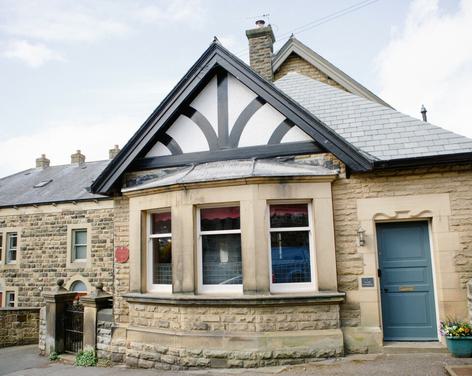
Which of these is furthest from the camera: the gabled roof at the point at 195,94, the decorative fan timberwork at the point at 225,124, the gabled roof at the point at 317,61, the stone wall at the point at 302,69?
the stone wall at the point at 302,69

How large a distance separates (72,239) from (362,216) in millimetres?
13508

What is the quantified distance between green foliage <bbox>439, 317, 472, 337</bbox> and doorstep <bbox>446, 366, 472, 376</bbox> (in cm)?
76

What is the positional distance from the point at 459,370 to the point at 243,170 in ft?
15.8

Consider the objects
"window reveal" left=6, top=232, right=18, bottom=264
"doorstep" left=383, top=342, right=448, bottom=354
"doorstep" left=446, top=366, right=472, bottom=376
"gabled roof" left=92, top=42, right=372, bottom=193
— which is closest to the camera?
"doorstep" left=446, top=366, right=472, bottom=376

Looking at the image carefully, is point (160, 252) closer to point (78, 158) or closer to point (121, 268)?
point (121, 268)

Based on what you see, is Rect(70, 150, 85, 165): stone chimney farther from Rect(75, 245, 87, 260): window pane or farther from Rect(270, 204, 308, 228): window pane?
Rect(270, 204, 308, 228): window pane

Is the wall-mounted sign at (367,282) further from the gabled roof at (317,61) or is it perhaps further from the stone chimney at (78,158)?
the stone chimney at (78,158)

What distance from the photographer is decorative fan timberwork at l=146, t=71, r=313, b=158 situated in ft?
27.9

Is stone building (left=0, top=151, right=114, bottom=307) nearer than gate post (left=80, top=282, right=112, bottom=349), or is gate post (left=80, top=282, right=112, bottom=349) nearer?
gate post (left=80, top=282, right=112, bottom=349)

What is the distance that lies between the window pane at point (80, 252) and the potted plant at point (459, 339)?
47.3 ft

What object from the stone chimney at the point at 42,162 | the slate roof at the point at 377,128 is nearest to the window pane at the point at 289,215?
the slate roof at the point at 377,128

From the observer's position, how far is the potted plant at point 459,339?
6.73m

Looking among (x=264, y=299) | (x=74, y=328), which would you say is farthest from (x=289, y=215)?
(x=74, y=328)

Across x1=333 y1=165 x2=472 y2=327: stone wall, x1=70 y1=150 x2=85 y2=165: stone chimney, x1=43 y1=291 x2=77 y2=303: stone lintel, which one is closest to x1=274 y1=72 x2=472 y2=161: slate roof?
x1=333 y1=165 x2=472 y2=327: stone wall
